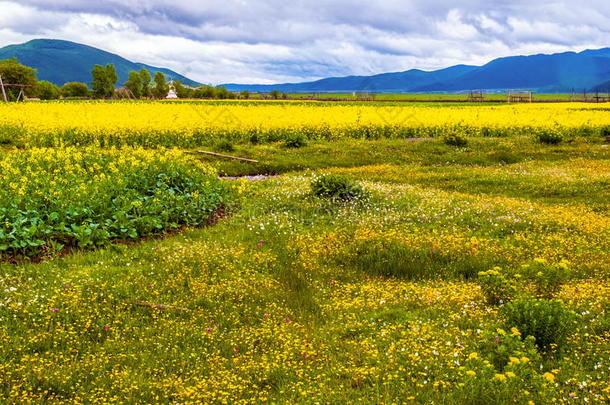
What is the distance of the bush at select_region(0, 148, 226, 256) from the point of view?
9.76 metres

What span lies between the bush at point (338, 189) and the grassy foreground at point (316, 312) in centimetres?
51

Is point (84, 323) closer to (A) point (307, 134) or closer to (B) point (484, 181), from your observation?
(B) point (484, 181)

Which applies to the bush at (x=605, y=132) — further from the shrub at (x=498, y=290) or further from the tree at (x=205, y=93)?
the tree at (x=205, y=93)

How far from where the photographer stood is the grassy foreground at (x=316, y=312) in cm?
531

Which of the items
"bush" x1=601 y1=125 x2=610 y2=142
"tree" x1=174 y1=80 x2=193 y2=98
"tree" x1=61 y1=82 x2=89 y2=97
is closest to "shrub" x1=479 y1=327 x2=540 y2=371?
"bush" x1=601 y1=125 x2=610 y2=142

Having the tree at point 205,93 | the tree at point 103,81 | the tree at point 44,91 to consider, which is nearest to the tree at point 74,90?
the tree at point 44,91

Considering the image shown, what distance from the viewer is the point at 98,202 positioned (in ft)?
35.9

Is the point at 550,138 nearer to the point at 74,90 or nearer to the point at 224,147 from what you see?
the point at 224,147

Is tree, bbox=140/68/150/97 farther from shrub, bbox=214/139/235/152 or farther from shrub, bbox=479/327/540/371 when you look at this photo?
shrub, bbox=479/327/540/371

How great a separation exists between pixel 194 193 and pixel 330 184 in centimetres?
435

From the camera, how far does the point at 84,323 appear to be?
678 cm

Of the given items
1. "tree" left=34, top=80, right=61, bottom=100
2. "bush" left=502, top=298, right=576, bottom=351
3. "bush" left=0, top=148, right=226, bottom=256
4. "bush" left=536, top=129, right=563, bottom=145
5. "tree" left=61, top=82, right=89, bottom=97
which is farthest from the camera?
"tree" left=61, top=82, right=89, bottom=97

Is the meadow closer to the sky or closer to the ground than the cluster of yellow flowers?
closer to the ground

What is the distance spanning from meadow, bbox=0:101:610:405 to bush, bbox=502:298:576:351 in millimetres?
24
